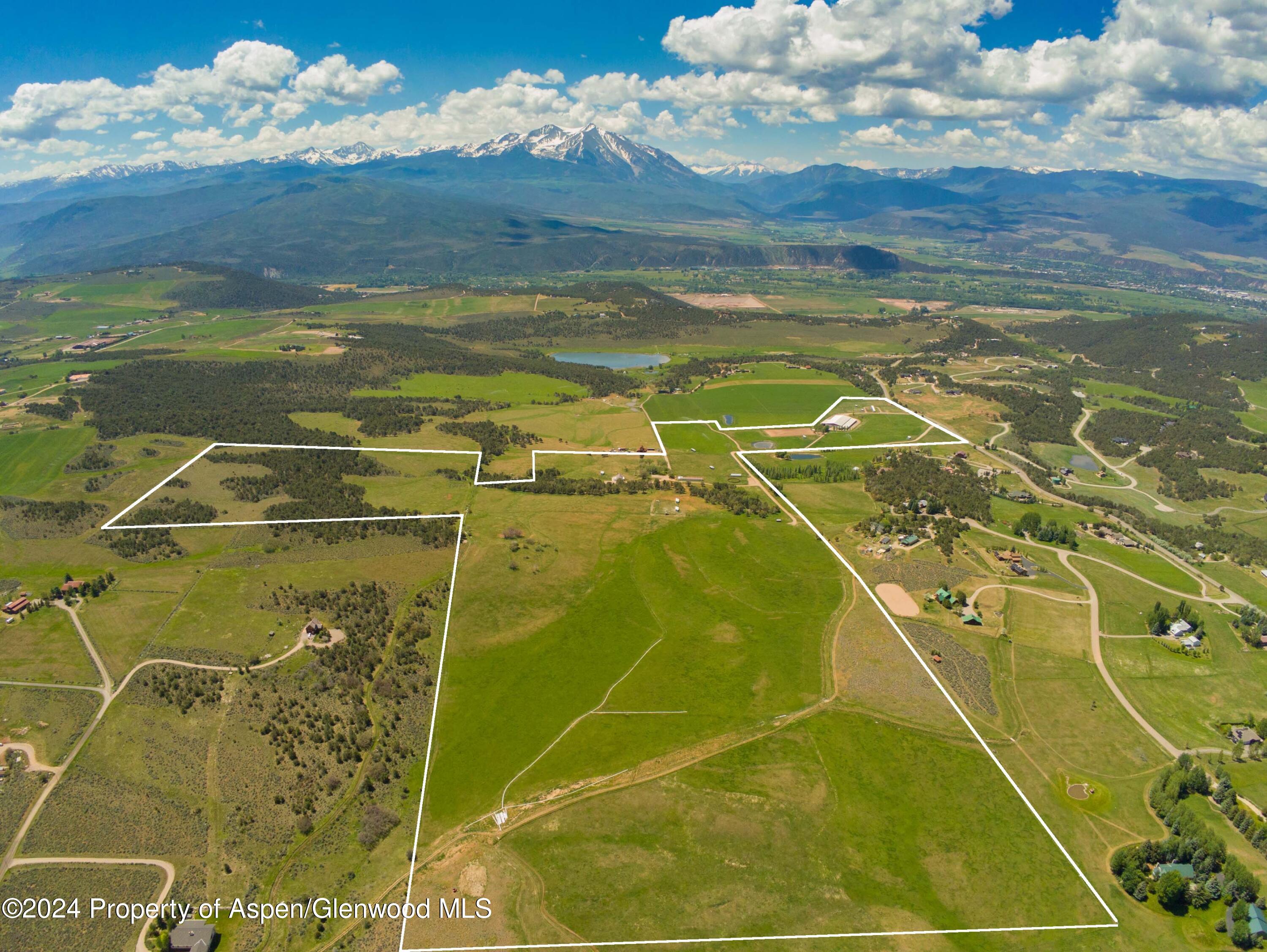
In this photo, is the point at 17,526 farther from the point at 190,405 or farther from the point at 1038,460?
the point at 1038,460

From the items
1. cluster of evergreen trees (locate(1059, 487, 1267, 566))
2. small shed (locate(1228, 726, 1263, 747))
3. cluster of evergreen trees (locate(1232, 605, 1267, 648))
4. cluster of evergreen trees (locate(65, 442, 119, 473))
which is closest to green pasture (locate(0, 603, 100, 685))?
cluster of evergreen trees (locate(65, 442, 119, 473))

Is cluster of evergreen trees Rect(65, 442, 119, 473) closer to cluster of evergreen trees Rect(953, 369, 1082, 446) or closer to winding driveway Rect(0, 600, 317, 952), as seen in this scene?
winding driveway Rect(0, 600, 317, 952)

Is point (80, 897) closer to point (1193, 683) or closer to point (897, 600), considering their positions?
point (897, 600)

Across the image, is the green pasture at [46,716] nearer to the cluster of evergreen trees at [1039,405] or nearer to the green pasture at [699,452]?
the green pasture at [699,452]

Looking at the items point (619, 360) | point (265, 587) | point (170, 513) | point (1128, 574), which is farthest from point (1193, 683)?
point (619, 360)

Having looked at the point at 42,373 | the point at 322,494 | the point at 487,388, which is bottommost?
the point at 322,494

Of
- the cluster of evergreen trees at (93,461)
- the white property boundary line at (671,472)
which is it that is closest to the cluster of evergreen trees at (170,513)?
the white property boundary line at (671,472)
